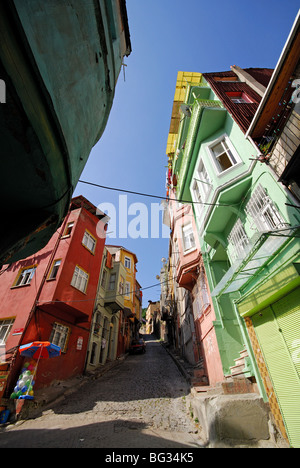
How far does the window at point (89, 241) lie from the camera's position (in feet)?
54.4

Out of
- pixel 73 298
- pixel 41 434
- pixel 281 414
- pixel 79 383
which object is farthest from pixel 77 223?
pixel 281 414

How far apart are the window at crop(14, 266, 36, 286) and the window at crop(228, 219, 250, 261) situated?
12.9 meters

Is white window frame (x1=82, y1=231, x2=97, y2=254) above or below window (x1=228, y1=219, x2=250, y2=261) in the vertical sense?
above

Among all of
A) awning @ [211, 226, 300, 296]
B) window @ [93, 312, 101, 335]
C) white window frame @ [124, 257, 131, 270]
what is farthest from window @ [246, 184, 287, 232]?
white window frame @ [124, 257, 131, 270]

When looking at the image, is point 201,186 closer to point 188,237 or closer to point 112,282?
point 188,237

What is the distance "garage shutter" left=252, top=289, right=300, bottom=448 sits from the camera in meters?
5.01

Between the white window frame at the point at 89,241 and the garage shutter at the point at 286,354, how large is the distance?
45.2 feet

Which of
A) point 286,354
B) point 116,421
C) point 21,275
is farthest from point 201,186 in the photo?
point 21,275

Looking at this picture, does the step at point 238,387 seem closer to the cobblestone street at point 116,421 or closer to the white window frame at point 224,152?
the cobblestone street at point 116,421

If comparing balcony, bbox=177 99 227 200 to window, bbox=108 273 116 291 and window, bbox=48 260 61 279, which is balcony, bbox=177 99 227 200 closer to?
window, bbox=48 260 61 279

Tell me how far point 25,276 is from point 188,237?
1172cm

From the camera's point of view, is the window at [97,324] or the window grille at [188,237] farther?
the window at [97,324]

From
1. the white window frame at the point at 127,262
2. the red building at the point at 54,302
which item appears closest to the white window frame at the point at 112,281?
the red building at the point at 54,302

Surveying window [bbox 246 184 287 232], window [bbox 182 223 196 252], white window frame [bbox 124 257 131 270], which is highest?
white window frame [bbox 124 257 131 270]
